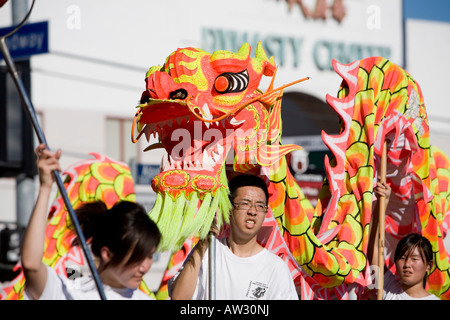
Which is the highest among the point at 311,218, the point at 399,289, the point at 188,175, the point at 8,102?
the point at 8,102

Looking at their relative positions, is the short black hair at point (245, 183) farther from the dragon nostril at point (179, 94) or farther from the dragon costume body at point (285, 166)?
the dragon nostril at point (179, 94)

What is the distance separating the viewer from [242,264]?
115 inches

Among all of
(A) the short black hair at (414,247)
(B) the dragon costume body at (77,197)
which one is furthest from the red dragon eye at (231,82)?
(A) the short black hair at (414,247)

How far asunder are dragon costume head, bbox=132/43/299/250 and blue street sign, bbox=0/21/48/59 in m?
1.93

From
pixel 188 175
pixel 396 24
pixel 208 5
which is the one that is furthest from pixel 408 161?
pixel 396 24

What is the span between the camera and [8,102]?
5129 millimetres

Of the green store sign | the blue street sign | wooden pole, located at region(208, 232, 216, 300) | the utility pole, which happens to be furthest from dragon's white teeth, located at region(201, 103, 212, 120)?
the green store sign

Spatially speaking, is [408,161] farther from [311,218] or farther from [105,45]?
[105,45]

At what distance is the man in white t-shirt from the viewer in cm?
286

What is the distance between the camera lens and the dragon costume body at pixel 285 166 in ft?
9.34

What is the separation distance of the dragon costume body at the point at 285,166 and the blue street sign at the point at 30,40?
143 cm

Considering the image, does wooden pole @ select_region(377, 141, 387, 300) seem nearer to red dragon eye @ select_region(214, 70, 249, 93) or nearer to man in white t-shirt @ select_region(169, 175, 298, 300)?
man in white t-shirt @ select_region(169, 175, 298, 300)
